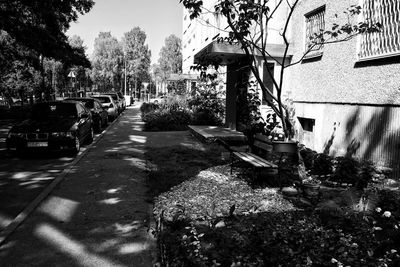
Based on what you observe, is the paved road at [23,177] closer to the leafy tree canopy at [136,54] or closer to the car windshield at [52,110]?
the car windshield at [52,110]

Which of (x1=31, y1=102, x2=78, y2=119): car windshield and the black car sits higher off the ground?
(x1=31, y1=102, x2=78, y2=119): car windshield

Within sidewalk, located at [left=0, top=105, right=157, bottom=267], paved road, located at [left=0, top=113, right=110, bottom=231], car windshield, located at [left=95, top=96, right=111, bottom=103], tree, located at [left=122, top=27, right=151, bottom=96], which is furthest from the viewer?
tree, located at [left=122, top=27, right=151, bottom=96]

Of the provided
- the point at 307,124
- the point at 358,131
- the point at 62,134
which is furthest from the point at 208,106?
the point at 358,131

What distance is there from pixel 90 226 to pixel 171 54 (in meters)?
80.4

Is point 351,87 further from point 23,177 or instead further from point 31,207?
point 23,177

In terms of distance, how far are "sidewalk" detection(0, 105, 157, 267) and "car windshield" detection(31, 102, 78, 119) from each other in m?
3.56

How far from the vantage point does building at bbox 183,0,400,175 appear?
7.20 m

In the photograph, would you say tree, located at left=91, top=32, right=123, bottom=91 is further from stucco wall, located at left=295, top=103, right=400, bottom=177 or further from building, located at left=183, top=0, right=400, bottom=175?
stucco wall, located at left=295, top=103, right=400, bottom=177

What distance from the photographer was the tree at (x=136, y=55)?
6906 centimetres

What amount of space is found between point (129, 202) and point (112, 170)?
2.59 metres

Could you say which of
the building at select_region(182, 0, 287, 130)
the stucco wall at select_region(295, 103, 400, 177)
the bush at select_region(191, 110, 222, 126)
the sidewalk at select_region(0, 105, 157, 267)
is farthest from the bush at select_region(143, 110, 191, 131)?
the sidewalk at select_region(0, 105, 157, 267)

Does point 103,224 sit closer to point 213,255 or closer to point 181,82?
point 213,255

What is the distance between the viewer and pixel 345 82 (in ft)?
28.8

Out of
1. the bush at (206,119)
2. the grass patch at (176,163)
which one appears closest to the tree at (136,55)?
the bush at (206,119)
